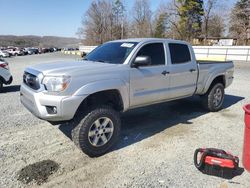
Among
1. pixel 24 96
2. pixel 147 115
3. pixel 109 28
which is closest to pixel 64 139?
pixel 24 96

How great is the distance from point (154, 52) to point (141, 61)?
81 centimetres

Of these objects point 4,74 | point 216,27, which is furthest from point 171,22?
point 4,74

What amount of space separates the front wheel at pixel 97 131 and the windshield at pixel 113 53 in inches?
40.7

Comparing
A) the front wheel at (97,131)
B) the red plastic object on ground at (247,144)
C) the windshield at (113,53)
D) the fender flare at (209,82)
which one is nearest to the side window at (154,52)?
the windshield at (113,53)

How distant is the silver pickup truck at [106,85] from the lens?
157 inches

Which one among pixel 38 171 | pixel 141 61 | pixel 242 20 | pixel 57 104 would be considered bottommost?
pixel 38 171

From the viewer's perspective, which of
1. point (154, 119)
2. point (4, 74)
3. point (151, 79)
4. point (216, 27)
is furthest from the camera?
point (216, 27)

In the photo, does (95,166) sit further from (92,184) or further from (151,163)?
(151,163)

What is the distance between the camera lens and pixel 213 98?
22.7ft

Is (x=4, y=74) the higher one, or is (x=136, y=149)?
(x=4, y=74)

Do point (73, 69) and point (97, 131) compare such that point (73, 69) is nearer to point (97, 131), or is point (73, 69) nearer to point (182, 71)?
point (97, 131)

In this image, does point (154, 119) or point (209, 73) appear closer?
point (154, 119)

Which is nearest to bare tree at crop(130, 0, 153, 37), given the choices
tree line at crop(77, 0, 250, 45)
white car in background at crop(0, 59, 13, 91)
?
tree line at crop(77, 0, 250, 45)

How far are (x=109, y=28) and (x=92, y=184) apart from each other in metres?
85.1
